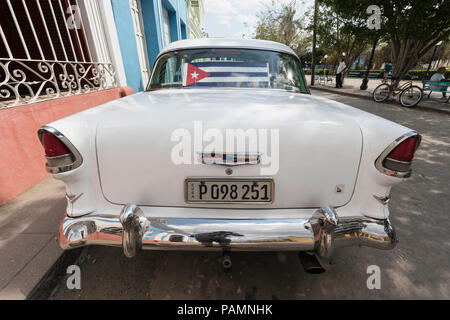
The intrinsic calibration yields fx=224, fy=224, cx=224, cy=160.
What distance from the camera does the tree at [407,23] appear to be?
8305 millimetres

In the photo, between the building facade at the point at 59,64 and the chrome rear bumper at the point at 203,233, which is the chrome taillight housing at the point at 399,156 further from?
the building facade at the point at 59,64

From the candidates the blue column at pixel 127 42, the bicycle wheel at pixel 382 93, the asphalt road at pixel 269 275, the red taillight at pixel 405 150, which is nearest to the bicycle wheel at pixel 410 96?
the bicycle wheel at pixel 382 93

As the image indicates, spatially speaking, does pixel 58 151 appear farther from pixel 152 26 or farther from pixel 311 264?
pixel 152 26

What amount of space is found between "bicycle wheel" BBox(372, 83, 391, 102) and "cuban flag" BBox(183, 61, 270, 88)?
10.2 meters

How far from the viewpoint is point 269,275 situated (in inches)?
71.6

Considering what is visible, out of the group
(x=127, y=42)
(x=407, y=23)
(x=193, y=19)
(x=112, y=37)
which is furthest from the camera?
(x=193, y=19)

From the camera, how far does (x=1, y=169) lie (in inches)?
99.3

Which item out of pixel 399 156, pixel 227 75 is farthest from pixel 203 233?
pixel 227 75

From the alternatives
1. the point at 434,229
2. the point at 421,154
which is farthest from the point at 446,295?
the point at 421,154

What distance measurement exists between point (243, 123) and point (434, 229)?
247 centimetres

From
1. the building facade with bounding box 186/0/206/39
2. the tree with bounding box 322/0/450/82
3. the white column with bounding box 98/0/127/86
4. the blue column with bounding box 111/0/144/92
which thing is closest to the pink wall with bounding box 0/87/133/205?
the white column with bounding box 98/0/127/86

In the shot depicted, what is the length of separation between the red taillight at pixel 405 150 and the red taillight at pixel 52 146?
1.94m

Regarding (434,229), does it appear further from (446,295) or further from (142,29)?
(142,29)

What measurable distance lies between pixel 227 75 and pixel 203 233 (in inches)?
66.4
